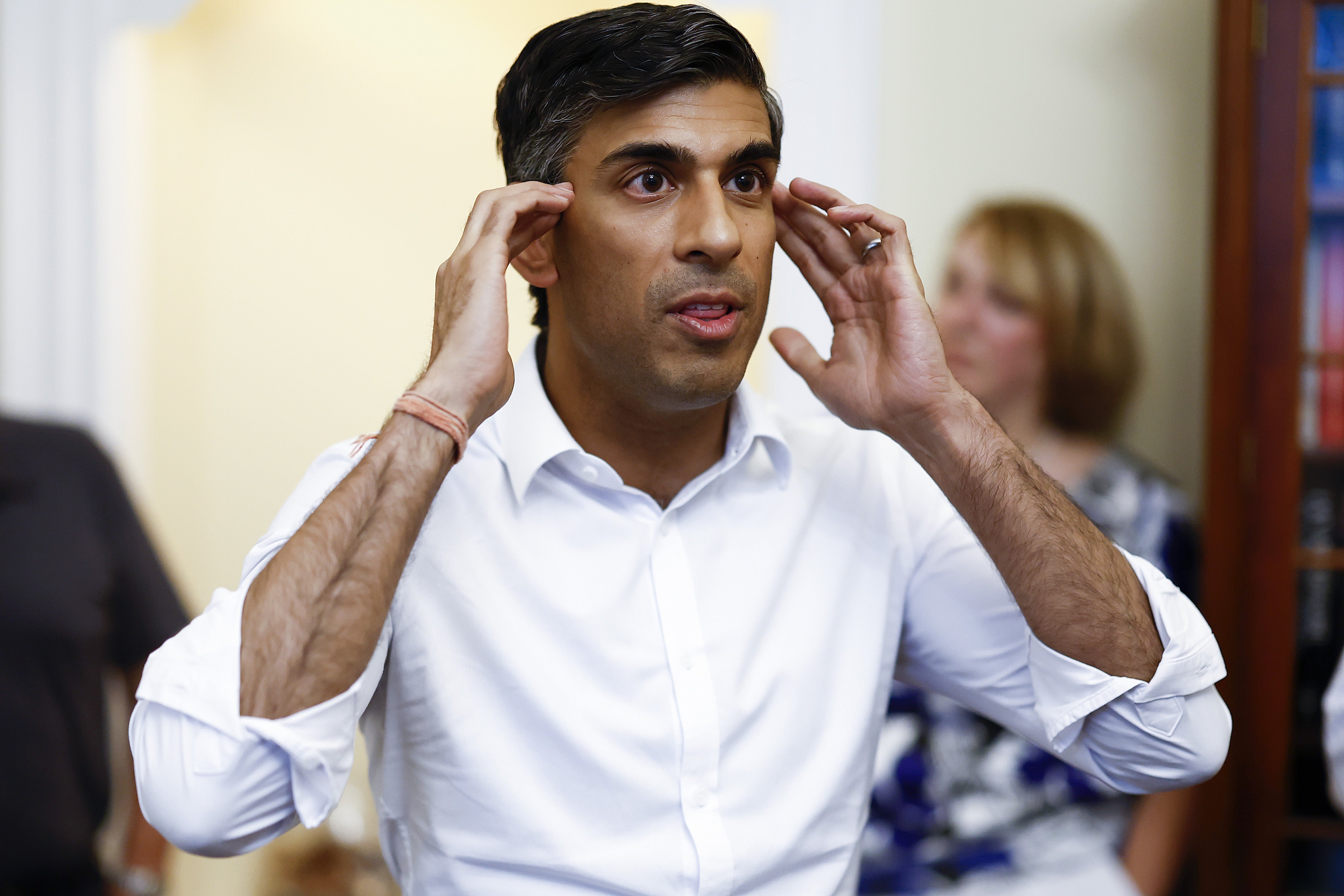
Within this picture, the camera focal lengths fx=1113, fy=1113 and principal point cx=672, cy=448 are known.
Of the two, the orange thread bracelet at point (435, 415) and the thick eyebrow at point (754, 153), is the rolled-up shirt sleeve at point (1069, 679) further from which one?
the orange thread bracelet at point (435, 415)

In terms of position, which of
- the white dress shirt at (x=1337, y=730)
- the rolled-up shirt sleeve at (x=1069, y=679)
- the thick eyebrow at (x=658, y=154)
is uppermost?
the thick eyebrow at (x=658, y=154)

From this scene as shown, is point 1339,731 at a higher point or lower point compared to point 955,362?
lower

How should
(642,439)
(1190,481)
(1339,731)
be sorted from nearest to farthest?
(642,439)
(1339,731)
(1190,481)

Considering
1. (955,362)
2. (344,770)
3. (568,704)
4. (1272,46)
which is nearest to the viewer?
(344,770)

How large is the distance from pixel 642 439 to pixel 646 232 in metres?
0.25

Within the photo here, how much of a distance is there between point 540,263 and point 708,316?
9.4 inches

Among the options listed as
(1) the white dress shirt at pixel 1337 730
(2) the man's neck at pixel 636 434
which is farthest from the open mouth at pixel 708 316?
(1) the white dress shirt at pixel 1337 730

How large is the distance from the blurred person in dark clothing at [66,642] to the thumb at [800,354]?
3.25 ft

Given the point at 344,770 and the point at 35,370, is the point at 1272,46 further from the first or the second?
the point at 35,370

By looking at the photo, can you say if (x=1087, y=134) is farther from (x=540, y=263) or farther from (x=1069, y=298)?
(x=540, y=263)

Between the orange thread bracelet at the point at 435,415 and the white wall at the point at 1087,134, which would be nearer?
the orange thread bracelet at the point at 435,415

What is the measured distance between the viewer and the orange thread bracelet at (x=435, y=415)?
1.07m

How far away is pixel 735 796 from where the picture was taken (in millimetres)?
1188

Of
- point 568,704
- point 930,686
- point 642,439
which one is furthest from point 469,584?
point 930,686
